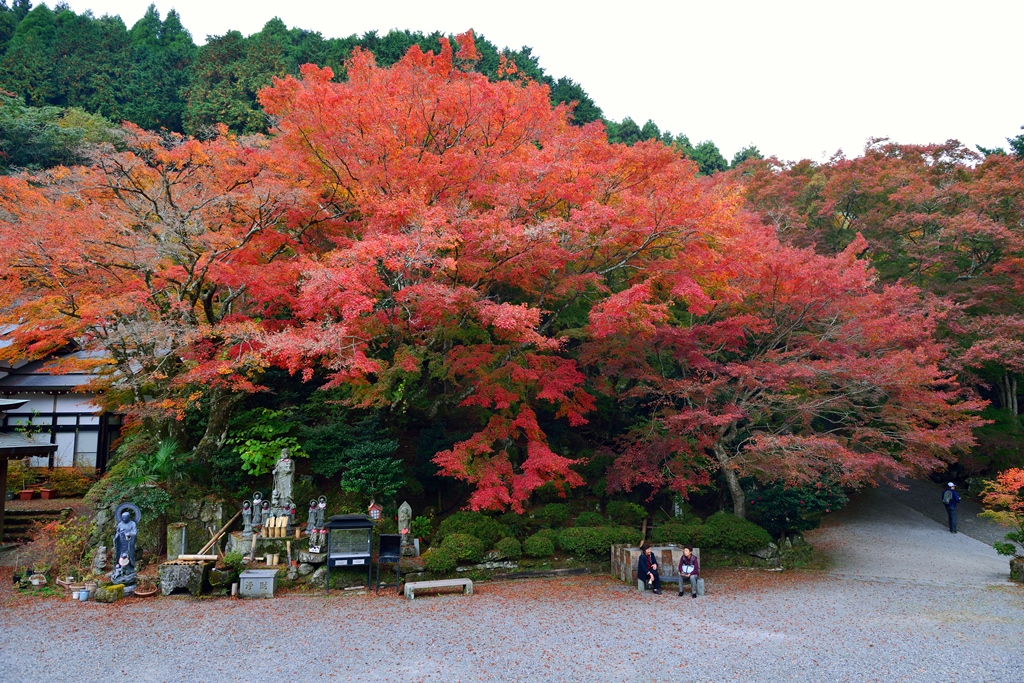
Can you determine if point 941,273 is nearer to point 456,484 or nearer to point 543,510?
point 543,510

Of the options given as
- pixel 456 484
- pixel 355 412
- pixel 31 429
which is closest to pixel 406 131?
pixel 355 412

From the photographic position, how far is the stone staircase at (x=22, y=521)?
40.0 ft

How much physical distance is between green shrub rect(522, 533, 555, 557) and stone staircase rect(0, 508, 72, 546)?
9506 mm

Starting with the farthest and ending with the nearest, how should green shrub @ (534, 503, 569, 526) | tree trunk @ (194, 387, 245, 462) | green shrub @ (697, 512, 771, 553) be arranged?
1. green shrub @ (534, 503, 569, 526)
2. green shrub @ (697, 512, 771, 553)
3. tree trunk @ (194, 387, 245, 462)

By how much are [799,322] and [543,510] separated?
7.03 metres

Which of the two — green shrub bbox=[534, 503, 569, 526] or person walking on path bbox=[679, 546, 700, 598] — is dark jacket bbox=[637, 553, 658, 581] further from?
green shrub bbox=[534, 503, 569, 526]

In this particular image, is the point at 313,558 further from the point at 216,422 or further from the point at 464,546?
the point at 216,422

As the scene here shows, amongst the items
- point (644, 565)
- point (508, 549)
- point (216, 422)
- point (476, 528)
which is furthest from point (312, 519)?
point (644, 565)

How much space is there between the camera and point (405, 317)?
11.6 m

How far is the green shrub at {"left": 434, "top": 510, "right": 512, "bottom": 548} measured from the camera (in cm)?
1149

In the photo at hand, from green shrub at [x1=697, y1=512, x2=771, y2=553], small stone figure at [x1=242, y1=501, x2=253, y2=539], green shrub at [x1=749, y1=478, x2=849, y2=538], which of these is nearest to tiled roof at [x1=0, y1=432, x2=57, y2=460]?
small stone figure at [x1=242, y1=501, x2=253, y2=539]

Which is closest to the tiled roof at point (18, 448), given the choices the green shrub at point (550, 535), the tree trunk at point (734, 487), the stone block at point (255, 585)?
the stone block at point (255, 585)

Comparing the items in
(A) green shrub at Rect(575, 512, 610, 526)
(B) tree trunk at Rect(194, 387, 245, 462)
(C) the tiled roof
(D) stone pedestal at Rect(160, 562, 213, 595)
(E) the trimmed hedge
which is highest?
(B) tree trunk at Rect(194, 387, 245, 462)

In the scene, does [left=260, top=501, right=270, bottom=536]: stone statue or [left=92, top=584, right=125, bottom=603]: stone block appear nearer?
[left=92, top=584, right=125, bottom=603]: stone block
